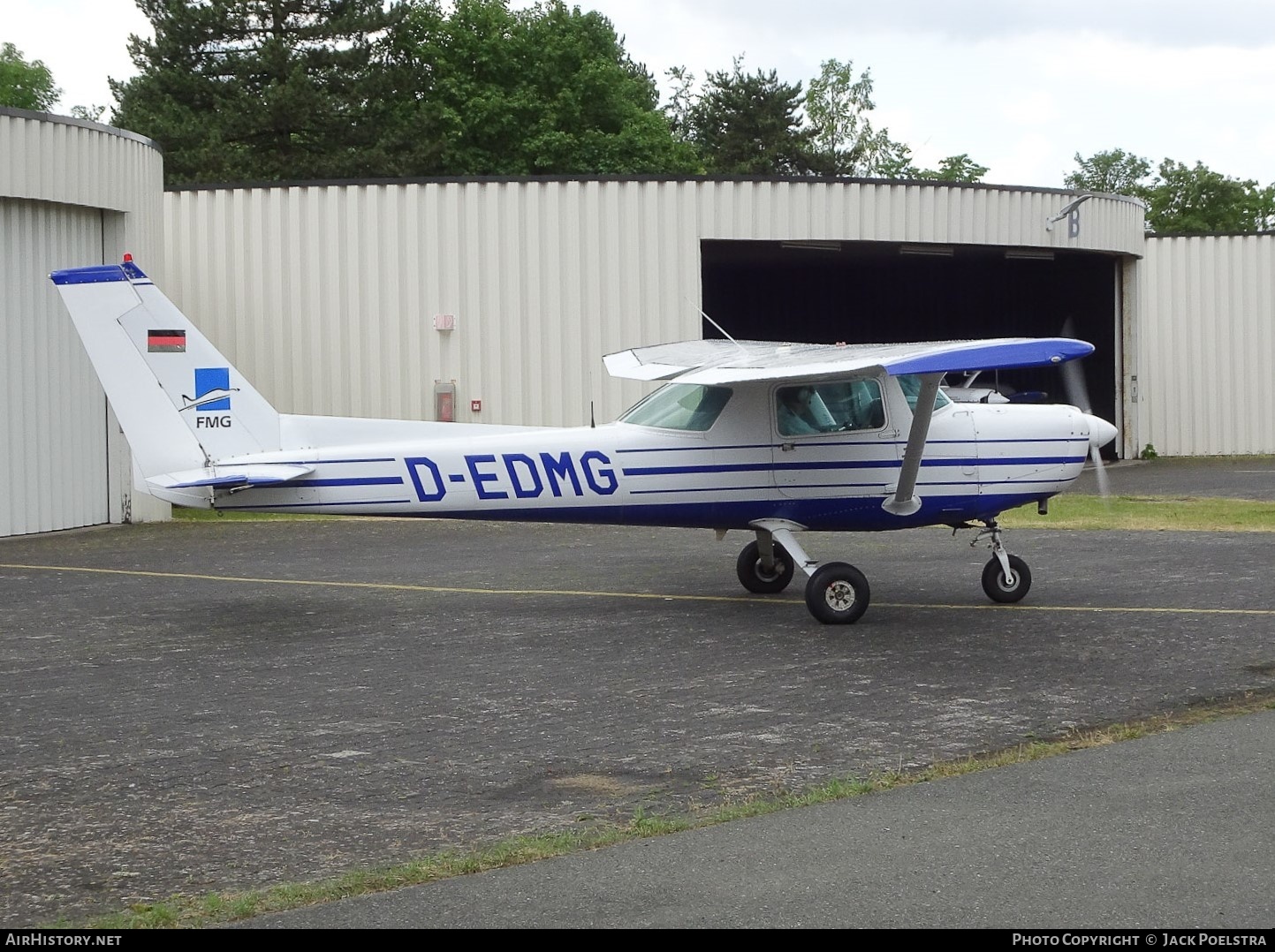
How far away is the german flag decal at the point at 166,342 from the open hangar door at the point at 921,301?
2275 centimetres

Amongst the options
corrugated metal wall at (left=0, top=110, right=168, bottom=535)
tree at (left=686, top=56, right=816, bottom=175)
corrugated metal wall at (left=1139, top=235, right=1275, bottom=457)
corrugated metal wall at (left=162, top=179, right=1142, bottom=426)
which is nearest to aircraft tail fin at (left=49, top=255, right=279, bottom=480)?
corrugated metal wall at (left=0, top=110, right=168, bottom=535)

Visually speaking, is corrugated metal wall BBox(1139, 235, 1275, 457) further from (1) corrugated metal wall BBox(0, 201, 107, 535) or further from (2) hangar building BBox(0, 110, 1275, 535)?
(1) corrugated metal wall BBox(0, 201, 107, 535)

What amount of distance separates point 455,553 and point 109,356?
5.78 metres

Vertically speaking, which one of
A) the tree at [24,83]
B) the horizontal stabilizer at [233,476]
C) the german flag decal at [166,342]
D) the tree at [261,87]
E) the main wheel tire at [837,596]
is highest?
the tree at [24,83]

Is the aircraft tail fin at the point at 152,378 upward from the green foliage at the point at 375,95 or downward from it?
downward

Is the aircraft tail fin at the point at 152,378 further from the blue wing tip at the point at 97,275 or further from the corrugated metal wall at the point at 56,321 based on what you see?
the corrugated metal wall at the point at 56,321

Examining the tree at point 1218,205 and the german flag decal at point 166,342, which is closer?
the german flag decal at point 166,342

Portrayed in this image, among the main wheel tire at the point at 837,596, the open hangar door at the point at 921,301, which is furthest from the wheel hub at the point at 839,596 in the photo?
the open hangar door at the point at 921,301

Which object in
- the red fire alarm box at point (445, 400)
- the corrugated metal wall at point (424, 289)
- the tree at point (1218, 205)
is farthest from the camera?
the tree at point (1218, 205)

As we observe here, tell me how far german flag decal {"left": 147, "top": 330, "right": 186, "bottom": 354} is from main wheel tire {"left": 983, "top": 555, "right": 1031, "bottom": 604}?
678cm

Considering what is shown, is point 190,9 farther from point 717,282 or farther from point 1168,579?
point 1168,579

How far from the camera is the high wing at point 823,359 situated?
10148 millimetres

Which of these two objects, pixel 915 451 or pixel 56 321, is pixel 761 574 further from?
pixel 56 321

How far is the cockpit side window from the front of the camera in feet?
39.8
